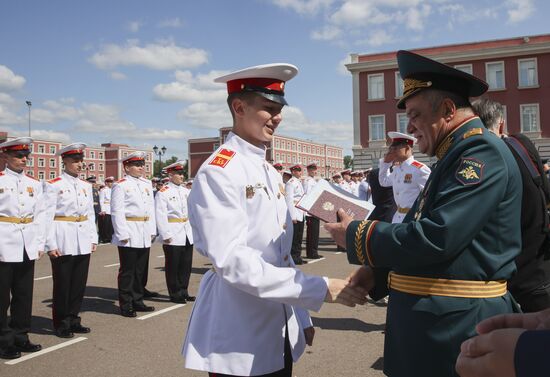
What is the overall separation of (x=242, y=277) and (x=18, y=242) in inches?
170

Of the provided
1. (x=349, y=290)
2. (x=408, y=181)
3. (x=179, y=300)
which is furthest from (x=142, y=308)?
(x=349, y=290)

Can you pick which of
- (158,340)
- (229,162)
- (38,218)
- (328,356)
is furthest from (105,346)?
(229,162)

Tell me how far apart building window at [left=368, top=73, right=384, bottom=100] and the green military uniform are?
135 feet

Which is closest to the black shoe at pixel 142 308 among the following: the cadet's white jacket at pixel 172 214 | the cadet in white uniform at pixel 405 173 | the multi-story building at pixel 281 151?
the cadet's white jacket at pixel 172 214

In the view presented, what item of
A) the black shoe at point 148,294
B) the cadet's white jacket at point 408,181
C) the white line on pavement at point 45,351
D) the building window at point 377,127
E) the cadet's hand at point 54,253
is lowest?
the white line on pavement at point 45,351

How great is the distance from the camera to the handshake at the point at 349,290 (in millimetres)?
2064

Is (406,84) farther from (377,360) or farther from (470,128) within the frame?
(377,360)

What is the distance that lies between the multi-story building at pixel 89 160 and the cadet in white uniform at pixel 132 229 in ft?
268

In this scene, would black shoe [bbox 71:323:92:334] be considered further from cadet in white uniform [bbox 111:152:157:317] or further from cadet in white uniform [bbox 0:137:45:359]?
cadet in white uniform [bbox 111:152:157:317]

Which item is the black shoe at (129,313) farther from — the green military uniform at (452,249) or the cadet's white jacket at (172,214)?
the green military uniform at (452,249)

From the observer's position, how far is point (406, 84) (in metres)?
2.23

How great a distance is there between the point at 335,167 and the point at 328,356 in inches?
4544

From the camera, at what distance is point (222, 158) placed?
2232 mm

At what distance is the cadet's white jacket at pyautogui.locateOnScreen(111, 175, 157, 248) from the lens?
7008mm
